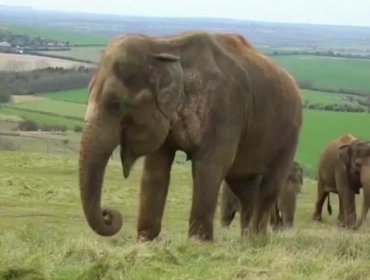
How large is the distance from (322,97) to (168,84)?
8098 cm

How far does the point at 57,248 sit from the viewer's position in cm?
972

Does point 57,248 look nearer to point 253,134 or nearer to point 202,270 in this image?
point 202,270

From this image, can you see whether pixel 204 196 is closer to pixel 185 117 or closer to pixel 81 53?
pixel 185 117

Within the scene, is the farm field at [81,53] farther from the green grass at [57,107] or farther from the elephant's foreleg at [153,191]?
the elephant's foreleg at [153,191]

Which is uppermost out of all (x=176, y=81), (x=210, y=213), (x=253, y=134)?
(x=176, y=81)

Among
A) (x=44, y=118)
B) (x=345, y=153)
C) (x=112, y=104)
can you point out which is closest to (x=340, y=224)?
(x=345, y=153)

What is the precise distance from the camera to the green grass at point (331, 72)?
109312 millimetres

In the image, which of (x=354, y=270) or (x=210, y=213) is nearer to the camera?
(x=354, y=270)

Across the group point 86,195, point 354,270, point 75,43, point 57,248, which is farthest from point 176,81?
point 75,43

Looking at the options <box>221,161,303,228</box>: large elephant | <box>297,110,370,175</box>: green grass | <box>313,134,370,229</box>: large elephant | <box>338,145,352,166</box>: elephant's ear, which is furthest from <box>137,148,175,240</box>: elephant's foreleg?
<box>297,110,370,175</box>: green grass

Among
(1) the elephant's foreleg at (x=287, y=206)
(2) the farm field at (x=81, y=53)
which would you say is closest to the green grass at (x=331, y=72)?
(2) the farm field at (x=81, y=53)

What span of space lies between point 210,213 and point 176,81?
1.80 metres

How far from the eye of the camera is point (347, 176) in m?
25.8

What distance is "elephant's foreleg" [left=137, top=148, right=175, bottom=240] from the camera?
11.9 meters
